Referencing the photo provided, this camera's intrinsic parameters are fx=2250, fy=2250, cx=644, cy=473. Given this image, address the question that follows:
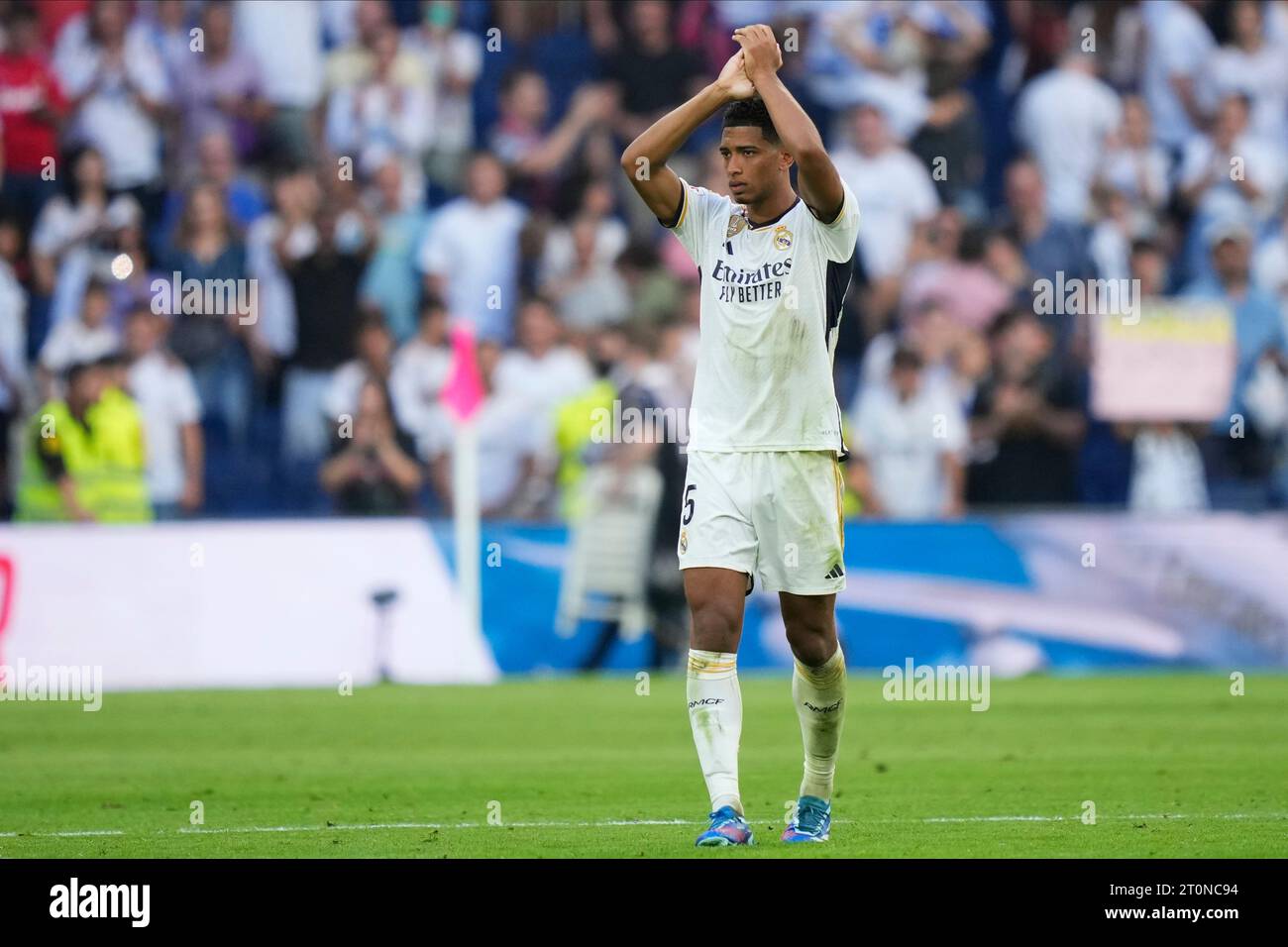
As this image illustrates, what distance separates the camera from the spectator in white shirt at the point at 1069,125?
73.6ft

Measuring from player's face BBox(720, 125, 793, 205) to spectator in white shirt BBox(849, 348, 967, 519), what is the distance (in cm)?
1099

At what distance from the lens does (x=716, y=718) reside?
8.77m

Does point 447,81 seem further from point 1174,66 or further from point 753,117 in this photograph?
point 753,117

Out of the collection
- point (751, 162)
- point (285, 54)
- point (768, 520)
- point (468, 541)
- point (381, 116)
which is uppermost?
point (285, 54)

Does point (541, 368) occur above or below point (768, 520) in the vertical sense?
above

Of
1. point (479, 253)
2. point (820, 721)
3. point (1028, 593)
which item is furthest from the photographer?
point (479, 253)

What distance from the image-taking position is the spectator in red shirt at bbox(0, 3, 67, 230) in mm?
21812

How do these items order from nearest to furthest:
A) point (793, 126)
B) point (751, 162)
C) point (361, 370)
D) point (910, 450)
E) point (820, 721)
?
point (793, 126) < point (751, 162) < point (820, 721) < point (910, 450) < point (361, 370)

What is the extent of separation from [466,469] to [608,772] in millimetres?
7234

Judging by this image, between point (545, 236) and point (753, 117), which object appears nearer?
point (753, 117)

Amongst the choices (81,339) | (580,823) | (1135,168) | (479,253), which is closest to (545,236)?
(479,253)

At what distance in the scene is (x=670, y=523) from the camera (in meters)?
19.2
